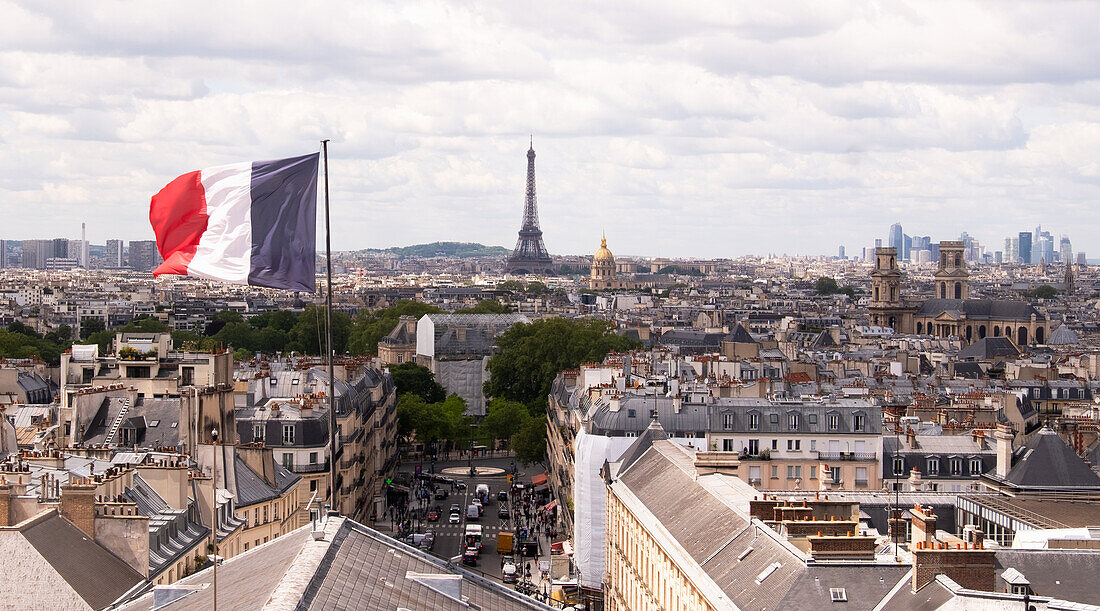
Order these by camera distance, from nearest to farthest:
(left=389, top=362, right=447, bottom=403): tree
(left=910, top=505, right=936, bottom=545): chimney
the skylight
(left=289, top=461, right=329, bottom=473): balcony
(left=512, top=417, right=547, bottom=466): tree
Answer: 1. (left=910, top=505, right=936, bottom=545): chimney
2. the skylight
3. (left=289, top=461, right=329, bottom=473): balcony
4. (left=512, top=417, right=547, bottom=466): tree
5. (left=389, top=362, right=447, bottom=403): tree

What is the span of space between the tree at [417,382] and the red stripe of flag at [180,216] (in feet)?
228

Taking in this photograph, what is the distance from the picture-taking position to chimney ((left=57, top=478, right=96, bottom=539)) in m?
27.4

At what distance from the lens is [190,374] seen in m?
49.0

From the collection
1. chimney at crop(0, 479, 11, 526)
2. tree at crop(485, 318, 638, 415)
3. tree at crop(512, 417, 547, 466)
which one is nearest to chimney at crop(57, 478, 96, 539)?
chimney at crop(0, 479, 11, 526)

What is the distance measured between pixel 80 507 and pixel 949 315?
467ft

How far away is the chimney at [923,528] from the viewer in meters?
23.9

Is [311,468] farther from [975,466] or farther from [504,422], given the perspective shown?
[504,422]

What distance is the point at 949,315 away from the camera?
16200 cm

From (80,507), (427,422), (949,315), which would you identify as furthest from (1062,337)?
(80,507)

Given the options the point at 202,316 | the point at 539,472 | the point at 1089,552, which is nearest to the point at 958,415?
the point at 539,472

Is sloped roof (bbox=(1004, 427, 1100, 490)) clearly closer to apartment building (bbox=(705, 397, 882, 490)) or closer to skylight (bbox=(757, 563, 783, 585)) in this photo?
apartment building (bbox=(705, 397, 882, 490))

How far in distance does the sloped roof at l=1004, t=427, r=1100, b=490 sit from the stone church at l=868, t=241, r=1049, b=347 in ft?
385

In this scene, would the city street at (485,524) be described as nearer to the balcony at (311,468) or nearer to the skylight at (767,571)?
the balcony at (311,468)

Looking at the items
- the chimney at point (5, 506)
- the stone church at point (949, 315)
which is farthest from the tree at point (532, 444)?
the stone church at point (949, 315)
